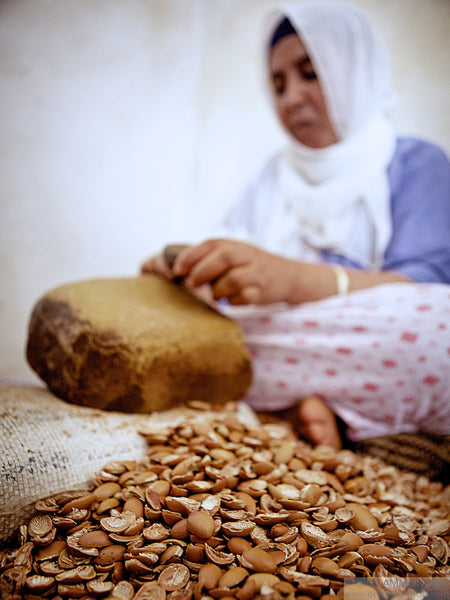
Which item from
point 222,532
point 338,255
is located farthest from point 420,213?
point 222,532

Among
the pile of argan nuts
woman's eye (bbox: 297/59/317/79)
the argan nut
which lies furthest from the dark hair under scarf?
the argan nut

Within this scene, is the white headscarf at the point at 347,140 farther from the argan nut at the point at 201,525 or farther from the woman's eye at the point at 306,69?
the argan nut at the point at 201,525

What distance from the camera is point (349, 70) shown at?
51.6 inches

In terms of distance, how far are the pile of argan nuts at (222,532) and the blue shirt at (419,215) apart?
64 centimetres

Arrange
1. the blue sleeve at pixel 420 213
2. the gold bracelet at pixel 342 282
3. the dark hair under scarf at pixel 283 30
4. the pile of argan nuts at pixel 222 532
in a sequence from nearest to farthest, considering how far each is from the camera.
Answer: the pile of argan nuts at pixel 222 532 → the gold bracelet at pixel 342 282 → the blue sleeve at pixel 420 213 → the dark hair under scarf at pixel 283 30

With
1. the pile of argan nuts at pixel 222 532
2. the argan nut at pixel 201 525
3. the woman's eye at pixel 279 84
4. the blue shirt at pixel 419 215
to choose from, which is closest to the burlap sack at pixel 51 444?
the pile of argan nuts at pixel 222 532

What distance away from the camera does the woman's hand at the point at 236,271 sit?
84 cm

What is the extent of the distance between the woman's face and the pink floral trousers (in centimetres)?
71

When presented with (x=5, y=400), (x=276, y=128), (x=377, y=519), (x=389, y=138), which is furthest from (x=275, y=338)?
(x=276, y=128)

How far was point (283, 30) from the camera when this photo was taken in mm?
1377

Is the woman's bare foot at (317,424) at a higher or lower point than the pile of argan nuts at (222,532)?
lower

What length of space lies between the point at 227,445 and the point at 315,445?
266 mm

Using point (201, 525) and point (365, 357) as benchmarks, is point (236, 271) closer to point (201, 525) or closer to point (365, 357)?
point (365, 357)

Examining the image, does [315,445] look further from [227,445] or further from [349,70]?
[349,70]
